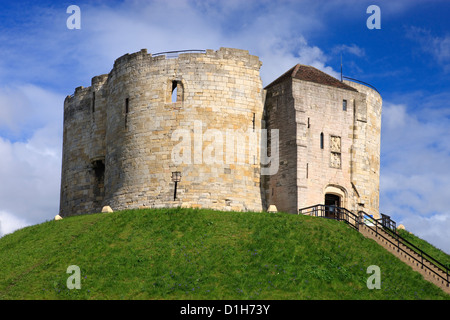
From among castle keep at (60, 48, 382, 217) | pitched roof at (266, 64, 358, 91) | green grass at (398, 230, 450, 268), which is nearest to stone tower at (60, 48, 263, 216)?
castle keep at (60, 48, 382, 217)

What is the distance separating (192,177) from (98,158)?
7.93 m

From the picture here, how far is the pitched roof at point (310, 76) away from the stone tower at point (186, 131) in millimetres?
2453

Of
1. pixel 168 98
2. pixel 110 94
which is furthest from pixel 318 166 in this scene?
pixel 110 94

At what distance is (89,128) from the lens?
43.7 metres

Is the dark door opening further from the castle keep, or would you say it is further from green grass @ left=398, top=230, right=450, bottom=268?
green grass @ left=398, top=230, right=450, bottom=268

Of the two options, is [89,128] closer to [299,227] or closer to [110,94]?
[110,94]

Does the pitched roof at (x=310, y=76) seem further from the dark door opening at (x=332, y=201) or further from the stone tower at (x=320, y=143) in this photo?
the dark door opening at (x=332, y=201)

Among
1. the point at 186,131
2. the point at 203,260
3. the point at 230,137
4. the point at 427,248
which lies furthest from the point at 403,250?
the point at 186,131

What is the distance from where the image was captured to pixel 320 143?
38.2m

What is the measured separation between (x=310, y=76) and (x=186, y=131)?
26.2ft

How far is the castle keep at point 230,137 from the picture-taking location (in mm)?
36781

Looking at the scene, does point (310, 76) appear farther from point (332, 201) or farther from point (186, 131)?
point (186, 131)

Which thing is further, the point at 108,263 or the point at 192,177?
the point at 192,177

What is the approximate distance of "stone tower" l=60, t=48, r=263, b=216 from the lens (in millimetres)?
36688
